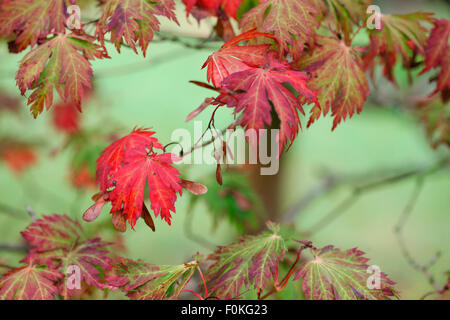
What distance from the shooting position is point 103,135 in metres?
2.03

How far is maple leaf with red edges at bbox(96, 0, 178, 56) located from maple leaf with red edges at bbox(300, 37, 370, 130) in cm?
33

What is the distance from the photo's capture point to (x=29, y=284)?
Answer: 919mm

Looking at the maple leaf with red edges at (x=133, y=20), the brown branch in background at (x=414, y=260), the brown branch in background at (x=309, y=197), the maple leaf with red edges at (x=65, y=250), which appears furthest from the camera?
the brown branch in background at (x=309, y=197)

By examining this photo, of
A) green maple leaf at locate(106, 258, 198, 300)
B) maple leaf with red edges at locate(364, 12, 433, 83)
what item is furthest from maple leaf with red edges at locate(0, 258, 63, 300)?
maple leaf with red edges at locate(364, 12, 433, 83)

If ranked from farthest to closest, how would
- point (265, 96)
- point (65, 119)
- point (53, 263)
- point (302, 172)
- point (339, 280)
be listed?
point (302, 172) → point (65, 119) → point (53, 263) → point (339, 280) → point (265, 96)

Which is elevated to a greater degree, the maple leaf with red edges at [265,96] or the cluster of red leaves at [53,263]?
the maple leaf with red edges at [265,96]

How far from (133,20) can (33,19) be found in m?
0.26

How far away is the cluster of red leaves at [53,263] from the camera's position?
92 centimetres

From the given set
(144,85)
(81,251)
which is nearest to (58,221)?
(81,251)

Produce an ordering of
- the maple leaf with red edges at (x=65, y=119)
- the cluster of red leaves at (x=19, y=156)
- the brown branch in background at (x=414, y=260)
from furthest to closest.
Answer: the cluster of red leaves at (x=19, y=156), the maple leaf with red edges at (x=65, y=119), the brown branch in background at (x=414, y=260)

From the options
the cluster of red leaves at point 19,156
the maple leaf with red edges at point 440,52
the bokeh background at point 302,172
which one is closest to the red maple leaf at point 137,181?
the maple leaf with red edges at point 440,52

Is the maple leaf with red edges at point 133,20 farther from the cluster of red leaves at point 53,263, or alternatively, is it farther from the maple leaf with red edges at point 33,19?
the cluster of red leaves at point 53,263

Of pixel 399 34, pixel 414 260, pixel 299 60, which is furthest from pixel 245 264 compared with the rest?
pixel 414 260

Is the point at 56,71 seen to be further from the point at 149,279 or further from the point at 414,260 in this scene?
the point at 414,260
